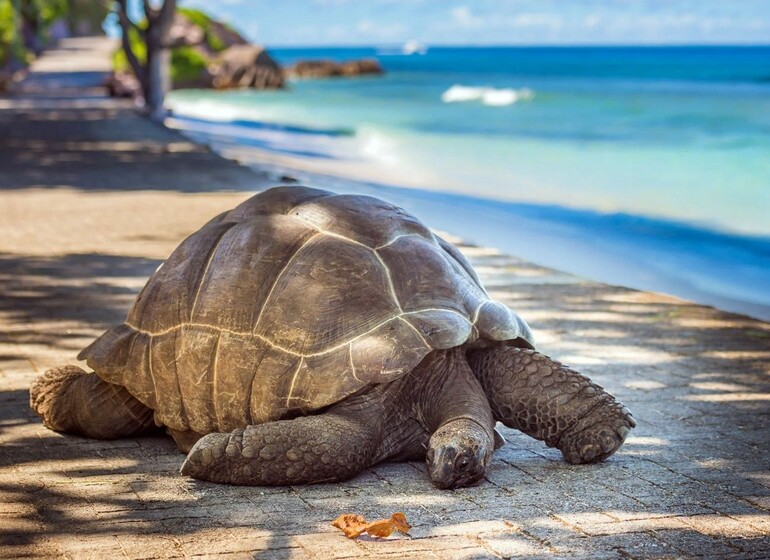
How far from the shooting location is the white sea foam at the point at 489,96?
62.8 meters

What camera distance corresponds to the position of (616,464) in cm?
548

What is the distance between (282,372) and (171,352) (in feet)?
2.23

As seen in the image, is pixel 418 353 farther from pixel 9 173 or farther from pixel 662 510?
pixel 9 173

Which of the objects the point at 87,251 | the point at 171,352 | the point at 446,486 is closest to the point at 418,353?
the point at 446,486

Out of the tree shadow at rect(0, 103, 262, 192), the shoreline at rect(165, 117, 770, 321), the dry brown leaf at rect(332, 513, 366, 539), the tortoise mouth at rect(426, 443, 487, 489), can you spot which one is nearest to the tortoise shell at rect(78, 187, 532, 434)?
the tortoise mouth at rect(426, 443, 487, 489)

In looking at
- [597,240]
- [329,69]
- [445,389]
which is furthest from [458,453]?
[329,69]

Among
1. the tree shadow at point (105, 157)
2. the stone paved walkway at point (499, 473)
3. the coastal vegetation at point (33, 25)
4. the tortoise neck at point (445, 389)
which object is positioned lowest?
the tree shadow at point (105, 157)

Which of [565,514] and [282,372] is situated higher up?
[282,372]

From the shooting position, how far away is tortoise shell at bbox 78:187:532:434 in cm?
516

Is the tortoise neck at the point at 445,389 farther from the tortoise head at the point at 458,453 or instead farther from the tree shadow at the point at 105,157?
the tree shadow at the point at 105,157

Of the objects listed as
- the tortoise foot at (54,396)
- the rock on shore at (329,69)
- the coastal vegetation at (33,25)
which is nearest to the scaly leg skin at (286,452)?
the tortoise foot at (54,396)

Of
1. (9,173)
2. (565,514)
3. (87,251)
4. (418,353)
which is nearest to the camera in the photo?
(565,514)

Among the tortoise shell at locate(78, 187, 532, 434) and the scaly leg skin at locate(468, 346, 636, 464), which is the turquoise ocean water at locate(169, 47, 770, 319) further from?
the tortoise shell at locate(78, 187, 532, 434)

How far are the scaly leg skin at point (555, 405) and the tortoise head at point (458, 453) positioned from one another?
390mm
